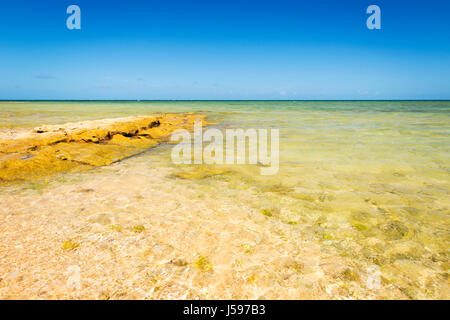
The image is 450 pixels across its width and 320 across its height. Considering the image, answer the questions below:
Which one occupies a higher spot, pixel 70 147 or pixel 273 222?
pixel 70 147

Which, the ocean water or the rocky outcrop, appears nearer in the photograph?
the ocean water

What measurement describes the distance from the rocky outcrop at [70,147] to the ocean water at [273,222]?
755 millimetres

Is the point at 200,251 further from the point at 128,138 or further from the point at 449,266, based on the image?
the point at 128,138

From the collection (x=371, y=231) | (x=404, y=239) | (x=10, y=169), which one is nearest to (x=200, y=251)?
(x=371, y=231)

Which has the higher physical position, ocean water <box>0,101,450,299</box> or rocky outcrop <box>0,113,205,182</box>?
rocky outcrop <box>0,113,205,182</box>

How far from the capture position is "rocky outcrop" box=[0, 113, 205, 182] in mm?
5078

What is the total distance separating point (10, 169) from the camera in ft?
16.0

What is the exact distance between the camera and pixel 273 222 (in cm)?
309

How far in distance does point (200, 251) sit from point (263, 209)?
125cm

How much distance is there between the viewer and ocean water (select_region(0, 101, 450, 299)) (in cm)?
211

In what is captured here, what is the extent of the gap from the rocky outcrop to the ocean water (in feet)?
2.48

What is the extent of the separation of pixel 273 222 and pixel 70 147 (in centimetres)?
643

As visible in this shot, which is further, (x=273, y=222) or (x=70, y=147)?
(x=70, y=147)
